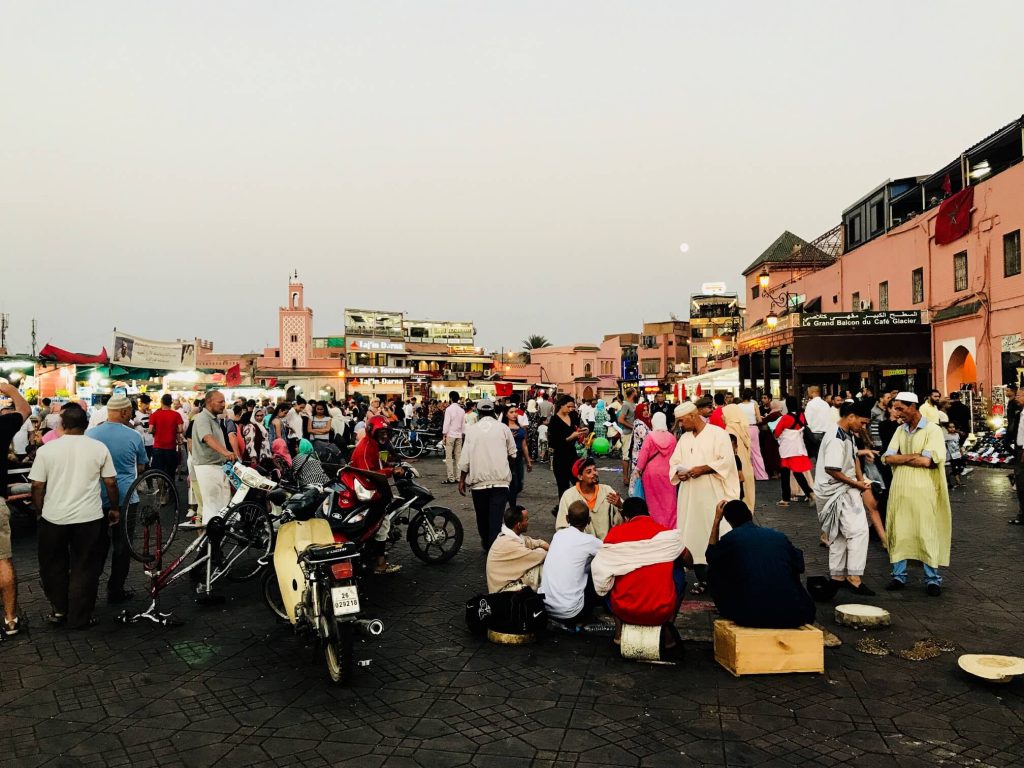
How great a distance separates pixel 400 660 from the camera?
5102 millimetres

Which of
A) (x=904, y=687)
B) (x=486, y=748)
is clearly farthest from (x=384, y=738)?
(x=904, y=687)

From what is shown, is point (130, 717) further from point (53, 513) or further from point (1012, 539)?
point (1012, 539)

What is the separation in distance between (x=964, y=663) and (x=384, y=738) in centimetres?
348

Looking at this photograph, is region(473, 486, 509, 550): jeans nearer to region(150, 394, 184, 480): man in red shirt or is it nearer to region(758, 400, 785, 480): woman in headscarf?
region(150, 394, 184, 480): man in red shirt

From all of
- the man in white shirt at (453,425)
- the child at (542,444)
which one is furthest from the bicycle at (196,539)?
the child at (542,444)

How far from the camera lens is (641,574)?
5.04 metres

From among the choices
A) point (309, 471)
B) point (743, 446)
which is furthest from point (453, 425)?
point (743, 446)

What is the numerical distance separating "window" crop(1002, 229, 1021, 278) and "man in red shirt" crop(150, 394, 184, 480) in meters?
20.5

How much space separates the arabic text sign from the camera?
62.2ft

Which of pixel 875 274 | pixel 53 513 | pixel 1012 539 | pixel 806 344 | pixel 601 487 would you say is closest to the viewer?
pixel 53 513

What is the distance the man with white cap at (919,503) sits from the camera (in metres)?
6.51

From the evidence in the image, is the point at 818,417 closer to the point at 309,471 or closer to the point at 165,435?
the point at 309,471

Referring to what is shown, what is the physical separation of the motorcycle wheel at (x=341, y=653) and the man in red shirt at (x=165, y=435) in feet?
29.1

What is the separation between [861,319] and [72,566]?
24.4 meters
